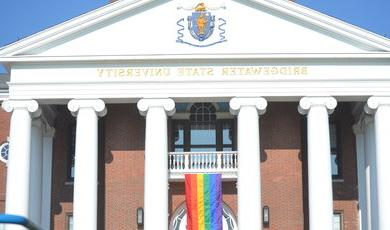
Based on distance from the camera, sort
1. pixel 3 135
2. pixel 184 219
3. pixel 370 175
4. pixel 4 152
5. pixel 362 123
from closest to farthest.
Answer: pixel 370 175 < pixel 362 123 < pixel 184 219 < pixel 4 152 < pixel 3 135

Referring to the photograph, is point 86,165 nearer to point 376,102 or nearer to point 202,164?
point 202,164

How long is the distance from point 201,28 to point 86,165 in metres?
6.97

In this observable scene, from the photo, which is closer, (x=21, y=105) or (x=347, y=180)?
(x=21, y=105)

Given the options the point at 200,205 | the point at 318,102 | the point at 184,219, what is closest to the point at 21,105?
the point at 200,205

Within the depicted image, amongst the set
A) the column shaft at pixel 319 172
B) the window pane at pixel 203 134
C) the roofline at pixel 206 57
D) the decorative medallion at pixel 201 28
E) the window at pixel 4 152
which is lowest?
the column shaft at pixel 319 172

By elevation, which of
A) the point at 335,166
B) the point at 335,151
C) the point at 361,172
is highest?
the point at 335,151

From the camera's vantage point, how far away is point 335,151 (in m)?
37.2

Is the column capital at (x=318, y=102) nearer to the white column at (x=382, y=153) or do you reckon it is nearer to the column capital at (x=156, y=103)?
the white column at (x=382, y=153)

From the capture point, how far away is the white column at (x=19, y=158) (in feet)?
105

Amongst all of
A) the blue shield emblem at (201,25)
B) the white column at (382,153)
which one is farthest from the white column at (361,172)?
the blue shield emblem at (201,25)

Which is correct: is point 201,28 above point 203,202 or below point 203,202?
above

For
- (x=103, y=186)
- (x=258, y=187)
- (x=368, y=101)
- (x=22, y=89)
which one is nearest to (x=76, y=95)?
(x=22, y=89)

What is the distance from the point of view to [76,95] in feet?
108

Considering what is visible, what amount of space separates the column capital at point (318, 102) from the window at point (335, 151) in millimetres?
4587
